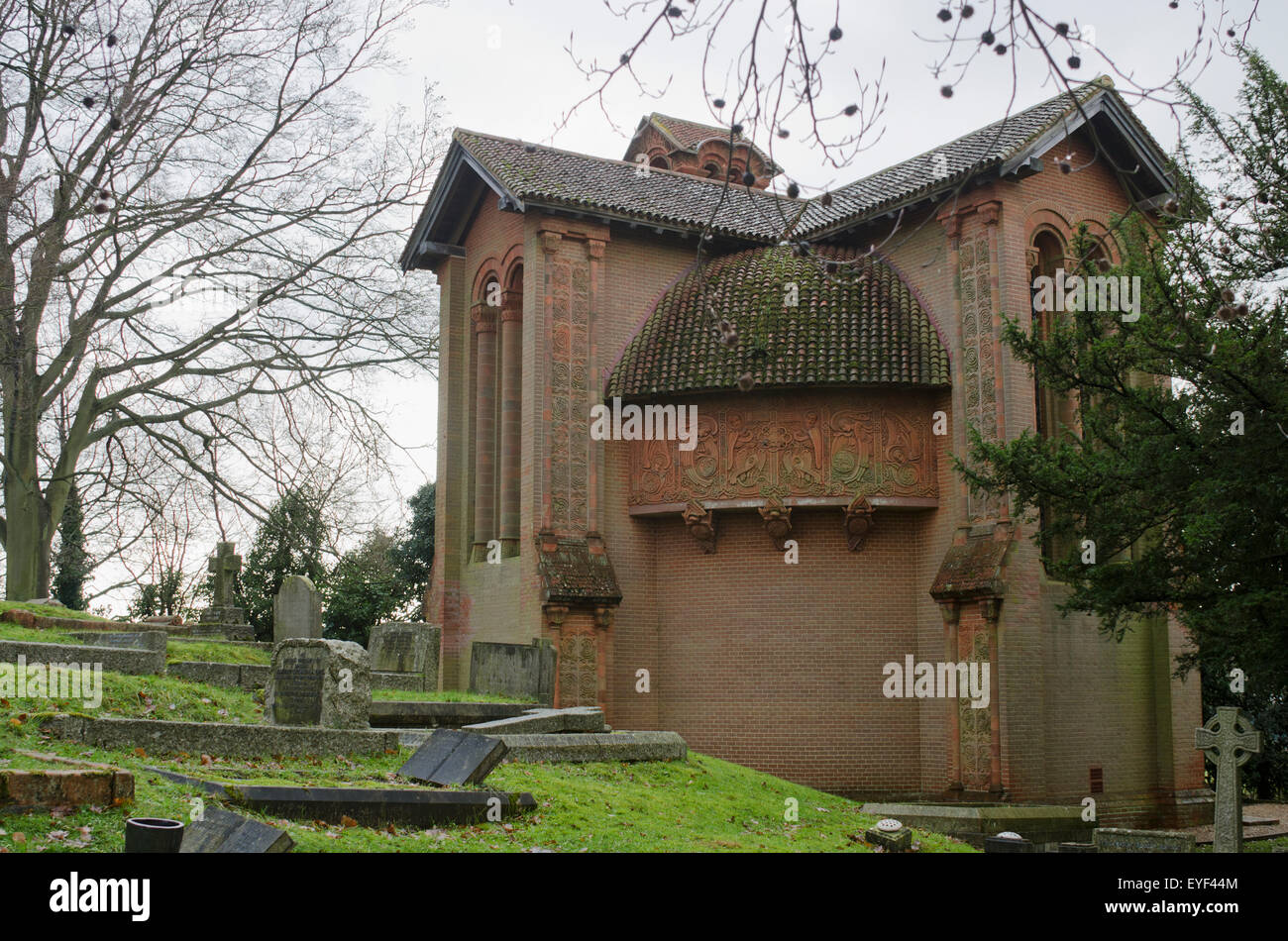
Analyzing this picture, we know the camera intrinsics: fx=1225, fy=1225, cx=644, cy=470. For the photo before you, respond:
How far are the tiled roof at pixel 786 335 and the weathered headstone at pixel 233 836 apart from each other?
14.7m

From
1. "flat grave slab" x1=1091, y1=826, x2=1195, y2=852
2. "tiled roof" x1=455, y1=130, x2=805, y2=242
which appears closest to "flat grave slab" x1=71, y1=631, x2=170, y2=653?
"tiled roof" x1=455, y1=130, x2=805, y2=242

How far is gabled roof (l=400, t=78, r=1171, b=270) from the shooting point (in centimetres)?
2150

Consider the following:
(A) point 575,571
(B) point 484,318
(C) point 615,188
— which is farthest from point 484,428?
(C) point 615,188

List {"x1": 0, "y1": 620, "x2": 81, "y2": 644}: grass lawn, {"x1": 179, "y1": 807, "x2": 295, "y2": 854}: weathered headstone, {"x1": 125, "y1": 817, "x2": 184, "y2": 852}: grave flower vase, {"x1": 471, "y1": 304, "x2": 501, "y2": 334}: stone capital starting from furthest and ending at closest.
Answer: {"x1": 471, "y1": 304, "x2": 501, "y2": 334}: stone capital → {"x1": 0, "y1": 620, "x2": 81, "y2": 644}: grass lawn → {"x1": 179, "y1": 807, "x2": 295, "y2": 854}: weathered headstone → {"x1": 125, "y1": 817, "x2": 184, "y2": 852}: grave flower vase

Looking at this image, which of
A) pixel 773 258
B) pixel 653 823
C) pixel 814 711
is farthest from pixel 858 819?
pixel 773 258

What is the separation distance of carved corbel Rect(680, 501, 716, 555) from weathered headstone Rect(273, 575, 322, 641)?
678cm

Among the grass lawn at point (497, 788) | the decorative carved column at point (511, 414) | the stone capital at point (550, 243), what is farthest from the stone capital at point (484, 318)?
the grass lawn at point (497, 788)

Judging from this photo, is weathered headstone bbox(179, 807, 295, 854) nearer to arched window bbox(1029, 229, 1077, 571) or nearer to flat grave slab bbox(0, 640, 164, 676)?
flat grave slab bbox(0, 640, 164, 676)

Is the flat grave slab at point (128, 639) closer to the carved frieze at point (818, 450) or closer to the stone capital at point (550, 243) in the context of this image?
the carved frieze at point (818, 450)

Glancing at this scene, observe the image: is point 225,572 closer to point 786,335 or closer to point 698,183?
point 786,335

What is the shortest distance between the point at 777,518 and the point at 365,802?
1355cm

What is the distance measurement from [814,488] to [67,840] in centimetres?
1610

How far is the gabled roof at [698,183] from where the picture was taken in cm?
2150

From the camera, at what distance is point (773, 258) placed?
23891 mm
